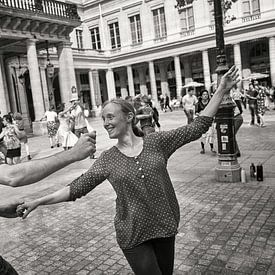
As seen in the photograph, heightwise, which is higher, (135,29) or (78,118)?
(135,29)

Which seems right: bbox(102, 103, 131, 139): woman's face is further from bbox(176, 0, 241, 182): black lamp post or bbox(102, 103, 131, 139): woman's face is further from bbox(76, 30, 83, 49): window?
bbox(76, 30, 83, 49): window

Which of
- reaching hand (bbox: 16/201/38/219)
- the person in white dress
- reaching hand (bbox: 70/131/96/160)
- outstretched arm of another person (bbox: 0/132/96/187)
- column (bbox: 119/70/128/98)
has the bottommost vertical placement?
the person in white dress

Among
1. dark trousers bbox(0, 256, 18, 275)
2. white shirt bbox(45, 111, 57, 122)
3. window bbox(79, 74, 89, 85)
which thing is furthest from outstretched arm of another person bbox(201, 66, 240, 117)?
window bbox(79, 74, 89, 85)

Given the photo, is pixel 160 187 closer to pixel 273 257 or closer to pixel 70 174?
pixel 273 257

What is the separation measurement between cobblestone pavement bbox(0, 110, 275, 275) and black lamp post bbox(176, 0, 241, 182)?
0.85ft

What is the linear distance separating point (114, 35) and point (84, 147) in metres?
40.4

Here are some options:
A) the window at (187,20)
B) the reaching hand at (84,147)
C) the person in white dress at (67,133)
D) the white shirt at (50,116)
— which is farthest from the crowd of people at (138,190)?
the window at (187,20)

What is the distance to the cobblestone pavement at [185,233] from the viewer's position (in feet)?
12.4

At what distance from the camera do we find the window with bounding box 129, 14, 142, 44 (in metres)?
38.6

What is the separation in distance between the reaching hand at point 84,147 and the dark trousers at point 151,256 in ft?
2.41

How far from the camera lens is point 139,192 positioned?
2324mm

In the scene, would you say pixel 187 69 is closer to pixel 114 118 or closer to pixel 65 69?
pixel 65 69

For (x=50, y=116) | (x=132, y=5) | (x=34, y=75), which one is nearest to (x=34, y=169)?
(x=50, y=116)

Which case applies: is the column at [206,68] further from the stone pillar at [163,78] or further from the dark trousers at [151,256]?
the dark trousers at [151,256]
